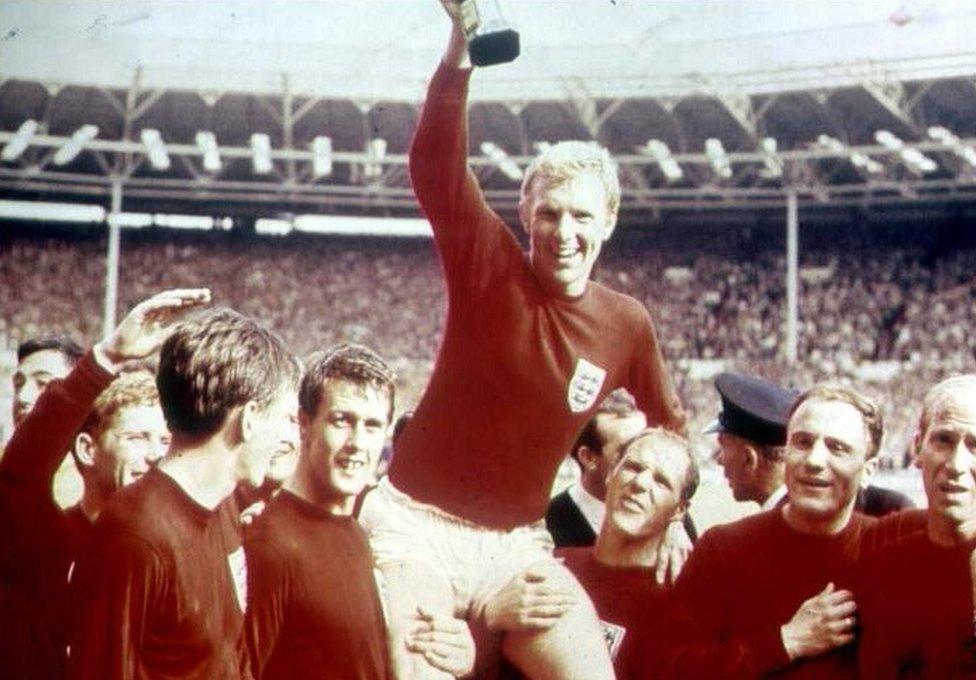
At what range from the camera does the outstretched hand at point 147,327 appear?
1502 millimetres

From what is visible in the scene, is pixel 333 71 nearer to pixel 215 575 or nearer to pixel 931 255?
pixel 215 575

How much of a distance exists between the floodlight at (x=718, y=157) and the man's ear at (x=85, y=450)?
2.61 m

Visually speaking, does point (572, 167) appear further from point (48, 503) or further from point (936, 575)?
Result: point (48, 503)

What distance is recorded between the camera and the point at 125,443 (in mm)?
1708

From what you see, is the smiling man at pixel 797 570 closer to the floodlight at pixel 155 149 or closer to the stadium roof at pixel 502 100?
the stadium roof at pixel 502 100

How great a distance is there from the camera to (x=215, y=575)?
4.36ft

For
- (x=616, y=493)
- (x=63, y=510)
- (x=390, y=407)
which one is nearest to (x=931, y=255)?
(x=616, y=493)

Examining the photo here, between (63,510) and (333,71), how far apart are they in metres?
1.15

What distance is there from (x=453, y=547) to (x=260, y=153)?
2283 millimetres

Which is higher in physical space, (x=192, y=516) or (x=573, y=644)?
(x=192, y=516)

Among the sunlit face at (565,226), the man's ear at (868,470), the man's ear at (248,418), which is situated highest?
the sunlit face at (565,226)

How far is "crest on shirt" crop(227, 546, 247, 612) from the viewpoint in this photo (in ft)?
4.77

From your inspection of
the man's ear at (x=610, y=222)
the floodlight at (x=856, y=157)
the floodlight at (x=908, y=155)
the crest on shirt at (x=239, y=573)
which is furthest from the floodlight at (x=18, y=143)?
the floodlight at (x=856, y=157)

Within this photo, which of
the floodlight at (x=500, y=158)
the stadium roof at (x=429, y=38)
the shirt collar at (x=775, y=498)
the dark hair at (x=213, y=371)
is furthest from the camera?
the floodlight at (x=500, y=158)
